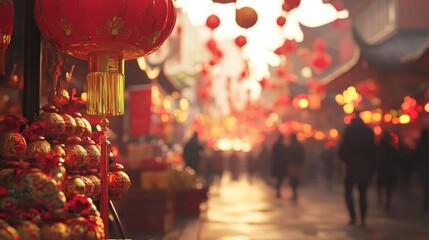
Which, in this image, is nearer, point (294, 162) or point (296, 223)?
point (296, 223)

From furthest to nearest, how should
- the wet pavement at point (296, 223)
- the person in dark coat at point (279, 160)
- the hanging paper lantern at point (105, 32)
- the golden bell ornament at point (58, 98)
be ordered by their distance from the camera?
1. the person in dark coat at point (279, 160)
2. the wet pavement at point (296, 223)
3. the golden bell ornament at point (58, 98)
4. the hanging paper lantern at point (105, 32)

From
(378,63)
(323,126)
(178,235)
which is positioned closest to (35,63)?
(178,235)

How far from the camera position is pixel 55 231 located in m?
4.15

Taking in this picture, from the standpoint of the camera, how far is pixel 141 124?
16172 millimetres

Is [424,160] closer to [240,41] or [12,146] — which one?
[240,41]

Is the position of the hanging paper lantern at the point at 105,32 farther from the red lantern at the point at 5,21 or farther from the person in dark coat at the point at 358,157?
the person in dark coat at the point at 358,157

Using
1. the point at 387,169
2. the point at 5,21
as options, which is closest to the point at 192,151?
the point at 387,169

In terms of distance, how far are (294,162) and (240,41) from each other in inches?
319

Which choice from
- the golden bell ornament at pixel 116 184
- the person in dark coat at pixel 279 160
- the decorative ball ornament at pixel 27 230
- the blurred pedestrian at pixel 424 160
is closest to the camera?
the decorative ball ornament at pixel 27 230

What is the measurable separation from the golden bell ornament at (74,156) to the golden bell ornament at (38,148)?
231 millimetres

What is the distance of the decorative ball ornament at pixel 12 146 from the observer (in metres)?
4.84

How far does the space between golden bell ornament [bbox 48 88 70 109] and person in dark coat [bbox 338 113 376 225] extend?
766cm

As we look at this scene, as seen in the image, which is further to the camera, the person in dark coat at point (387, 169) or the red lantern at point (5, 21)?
the person in dark coat at point (387, 169)

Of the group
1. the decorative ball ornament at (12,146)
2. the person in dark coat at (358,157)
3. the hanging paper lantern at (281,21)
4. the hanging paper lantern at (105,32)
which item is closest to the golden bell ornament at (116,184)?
the hanging paper lantern at (105,32)
